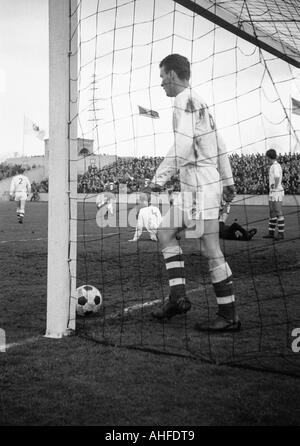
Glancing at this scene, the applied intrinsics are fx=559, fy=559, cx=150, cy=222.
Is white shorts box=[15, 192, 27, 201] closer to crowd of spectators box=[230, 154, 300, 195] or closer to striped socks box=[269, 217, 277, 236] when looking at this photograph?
striped socks box=[269, 217, 277, 236]

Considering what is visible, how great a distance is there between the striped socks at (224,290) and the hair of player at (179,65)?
5.18 feet

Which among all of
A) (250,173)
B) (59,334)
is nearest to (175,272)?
(59,334)

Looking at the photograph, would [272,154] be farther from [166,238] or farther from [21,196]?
[21,196]

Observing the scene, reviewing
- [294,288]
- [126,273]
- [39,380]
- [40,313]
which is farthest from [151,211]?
[39,380]

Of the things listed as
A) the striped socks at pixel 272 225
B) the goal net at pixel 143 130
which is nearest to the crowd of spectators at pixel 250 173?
the striped socks at pixel 272 225

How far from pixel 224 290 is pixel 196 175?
0.95 meters

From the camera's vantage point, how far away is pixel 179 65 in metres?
4.55

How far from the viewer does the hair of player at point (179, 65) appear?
4.54 meters

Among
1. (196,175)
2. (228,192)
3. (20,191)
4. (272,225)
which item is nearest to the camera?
(196,175)

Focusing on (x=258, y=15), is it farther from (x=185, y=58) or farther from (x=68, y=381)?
(x=68, y=381)

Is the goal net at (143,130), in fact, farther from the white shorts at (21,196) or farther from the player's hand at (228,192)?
the white shorts at (21,196)

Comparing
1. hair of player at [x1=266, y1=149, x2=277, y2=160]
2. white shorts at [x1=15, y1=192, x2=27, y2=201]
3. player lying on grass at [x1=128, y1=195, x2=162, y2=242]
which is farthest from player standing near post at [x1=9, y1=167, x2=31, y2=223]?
hair of player at [x1=266, y1=149, x2=277, y2=160]

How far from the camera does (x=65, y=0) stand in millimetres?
4113

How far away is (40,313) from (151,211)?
23.0ft
